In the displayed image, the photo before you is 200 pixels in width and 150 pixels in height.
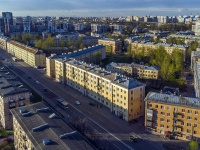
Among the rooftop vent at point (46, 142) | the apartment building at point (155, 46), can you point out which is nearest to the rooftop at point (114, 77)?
the rooftop vent at point (46, 142)

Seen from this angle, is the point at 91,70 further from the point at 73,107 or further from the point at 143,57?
the point at 143,57

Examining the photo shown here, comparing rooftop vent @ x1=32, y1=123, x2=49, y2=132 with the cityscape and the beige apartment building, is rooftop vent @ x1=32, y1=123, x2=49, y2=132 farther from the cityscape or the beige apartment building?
the beige apartment building

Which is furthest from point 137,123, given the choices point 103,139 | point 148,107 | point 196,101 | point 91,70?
point 91,70

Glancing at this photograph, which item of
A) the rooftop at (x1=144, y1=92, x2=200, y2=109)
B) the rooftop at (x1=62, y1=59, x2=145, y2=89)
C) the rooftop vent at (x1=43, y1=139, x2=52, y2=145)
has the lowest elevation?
the rooftop vent at (x1=43, y1=139, x2=52, y2=145)

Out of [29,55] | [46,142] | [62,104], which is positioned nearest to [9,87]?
[62,104]

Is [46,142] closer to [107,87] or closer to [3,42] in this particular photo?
[107,87]

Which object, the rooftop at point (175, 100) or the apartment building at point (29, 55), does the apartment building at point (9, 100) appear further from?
the apartment building at point (29, 55)

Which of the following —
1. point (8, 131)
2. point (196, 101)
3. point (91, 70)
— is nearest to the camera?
point (196, 101)

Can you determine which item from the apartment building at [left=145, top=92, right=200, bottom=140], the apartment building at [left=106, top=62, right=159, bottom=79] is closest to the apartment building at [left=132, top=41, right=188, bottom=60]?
the apartment building at [left=106, top=62, right=159, bottom=79]
